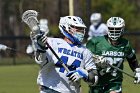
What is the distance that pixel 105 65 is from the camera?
952 centimetres

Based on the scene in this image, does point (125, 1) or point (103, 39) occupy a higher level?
point (103, 39)

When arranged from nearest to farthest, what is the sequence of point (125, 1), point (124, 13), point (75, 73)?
point (75, 73) → point (124, 13) → point (125, 1)

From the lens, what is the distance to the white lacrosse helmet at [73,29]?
835 cm

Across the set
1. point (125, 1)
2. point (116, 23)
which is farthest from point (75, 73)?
point (125, 1)

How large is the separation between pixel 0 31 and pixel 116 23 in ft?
152

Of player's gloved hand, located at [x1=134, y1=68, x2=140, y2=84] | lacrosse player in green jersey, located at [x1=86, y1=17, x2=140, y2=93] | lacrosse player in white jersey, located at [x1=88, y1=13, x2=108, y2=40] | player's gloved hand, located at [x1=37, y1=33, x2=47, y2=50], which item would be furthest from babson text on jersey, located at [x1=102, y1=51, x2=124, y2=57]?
lacrosse player in white jersey, located at [x1=88, y1=13, x2=108, y2=40]

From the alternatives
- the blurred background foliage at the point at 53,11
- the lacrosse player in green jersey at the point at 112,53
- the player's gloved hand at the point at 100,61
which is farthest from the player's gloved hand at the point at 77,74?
the blurred background foliage at the point at 53,11

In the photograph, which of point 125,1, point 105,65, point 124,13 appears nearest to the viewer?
point 105,65

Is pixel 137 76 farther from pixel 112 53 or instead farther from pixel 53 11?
pixel 53 11

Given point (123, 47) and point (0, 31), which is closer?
point (123, 47)

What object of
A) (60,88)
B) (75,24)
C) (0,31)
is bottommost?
(0,31)

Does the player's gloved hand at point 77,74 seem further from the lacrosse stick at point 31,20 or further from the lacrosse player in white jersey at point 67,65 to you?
the lacrosse stick at point 31,20

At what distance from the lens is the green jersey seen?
9.95m

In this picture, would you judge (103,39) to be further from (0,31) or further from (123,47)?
(0,31)
